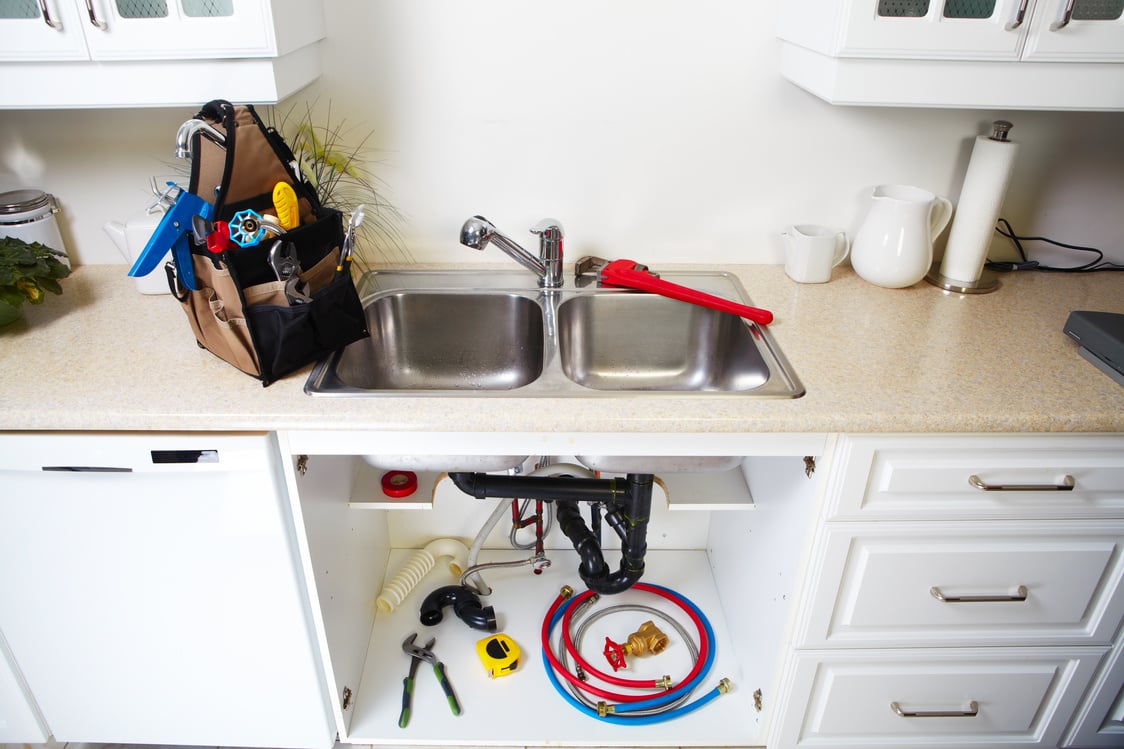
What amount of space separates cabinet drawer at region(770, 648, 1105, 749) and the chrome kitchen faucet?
90cm

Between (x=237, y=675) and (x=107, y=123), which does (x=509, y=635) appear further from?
(x=107, y=123)

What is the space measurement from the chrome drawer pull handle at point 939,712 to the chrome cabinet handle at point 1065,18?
1210mm

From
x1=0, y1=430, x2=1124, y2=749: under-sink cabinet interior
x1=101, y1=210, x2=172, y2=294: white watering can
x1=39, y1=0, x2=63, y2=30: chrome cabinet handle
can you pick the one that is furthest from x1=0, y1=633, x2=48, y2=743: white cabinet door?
x1=39, y1=0, x2=63, y2=30: chrome cabinet handle

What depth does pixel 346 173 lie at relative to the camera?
1567 millimetres

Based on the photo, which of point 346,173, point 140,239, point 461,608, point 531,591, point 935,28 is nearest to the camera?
point 935,28

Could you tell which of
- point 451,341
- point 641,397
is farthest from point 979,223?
point 451,341

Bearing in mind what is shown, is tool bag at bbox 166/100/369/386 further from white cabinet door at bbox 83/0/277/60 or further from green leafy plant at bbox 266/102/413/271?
green leafy plant at bbox 266/102/413/271

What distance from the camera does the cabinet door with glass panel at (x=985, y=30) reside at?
1.21 meters

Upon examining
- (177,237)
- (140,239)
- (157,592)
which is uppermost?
(177,237)

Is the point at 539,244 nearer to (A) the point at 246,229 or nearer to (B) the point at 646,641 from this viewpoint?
(A) the point at 246,229

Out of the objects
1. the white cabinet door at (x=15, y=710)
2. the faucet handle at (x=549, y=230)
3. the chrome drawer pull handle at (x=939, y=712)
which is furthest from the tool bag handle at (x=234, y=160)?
the chrome drawer pull handle at (x=939, y=712)

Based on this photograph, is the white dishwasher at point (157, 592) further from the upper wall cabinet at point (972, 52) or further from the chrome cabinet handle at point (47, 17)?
the upper wall cabinet at point (972, 52)

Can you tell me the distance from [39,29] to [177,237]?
44 cm

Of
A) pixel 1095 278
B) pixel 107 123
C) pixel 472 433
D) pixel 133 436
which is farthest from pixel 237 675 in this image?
pixel 1095 278
